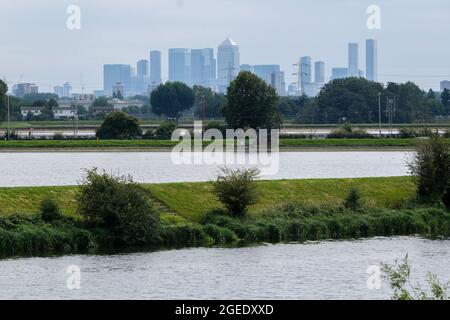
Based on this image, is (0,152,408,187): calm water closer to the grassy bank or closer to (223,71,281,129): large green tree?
the grassy bank

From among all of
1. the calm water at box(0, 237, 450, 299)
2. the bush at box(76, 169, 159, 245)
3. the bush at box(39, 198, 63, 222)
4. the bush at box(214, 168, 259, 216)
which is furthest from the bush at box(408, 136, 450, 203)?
the bush at box(39, 198, 63, 222)

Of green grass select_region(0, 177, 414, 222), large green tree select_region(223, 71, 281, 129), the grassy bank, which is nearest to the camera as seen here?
green grass select_region(0, 177, 414, 222)

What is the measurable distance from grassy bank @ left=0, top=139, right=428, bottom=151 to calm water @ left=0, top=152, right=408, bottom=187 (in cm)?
459

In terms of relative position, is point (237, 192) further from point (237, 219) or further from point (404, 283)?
point (404, 283)

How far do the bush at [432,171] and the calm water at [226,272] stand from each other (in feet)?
36.3

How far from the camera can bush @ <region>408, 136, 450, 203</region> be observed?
58875mm

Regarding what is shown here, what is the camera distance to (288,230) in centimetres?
5028

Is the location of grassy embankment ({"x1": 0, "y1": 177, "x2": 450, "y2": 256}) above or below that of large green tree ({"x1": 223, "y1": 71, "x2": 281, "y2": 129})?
below

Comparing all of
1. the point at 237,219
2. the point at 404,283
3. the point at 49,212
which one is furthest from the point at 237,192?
the point at 404,283

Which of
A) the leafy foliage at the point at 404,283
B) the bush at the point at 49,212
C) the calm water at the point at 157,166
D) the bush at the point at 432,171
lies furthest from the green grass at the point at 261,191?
the leafy foliage at the point at 404,283

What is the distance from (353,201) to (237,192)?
23.2 ft

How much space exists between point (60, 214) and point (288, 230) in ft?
33.1
